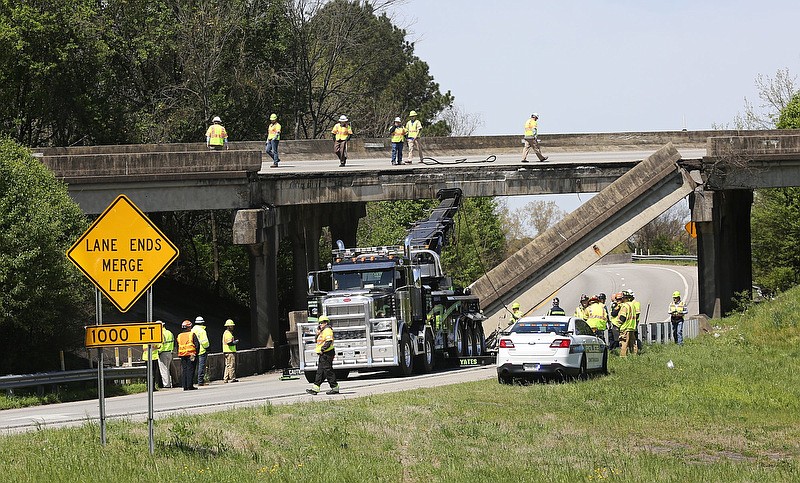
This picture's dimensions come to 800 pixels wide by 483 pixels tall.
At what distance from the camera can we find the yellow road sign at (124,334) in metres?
14.8

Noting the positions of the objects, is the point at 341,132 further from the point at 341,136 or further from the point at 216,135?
the point at 216,135

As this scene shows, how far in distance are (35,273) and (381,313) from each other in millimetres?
8510

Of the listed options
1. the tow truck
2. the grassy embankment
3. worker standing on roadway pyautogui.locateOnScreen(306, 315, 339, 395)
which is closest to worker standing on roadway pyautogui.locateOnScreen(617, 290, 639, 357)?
the tow truck

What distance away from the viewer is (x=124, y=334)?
1486 cm

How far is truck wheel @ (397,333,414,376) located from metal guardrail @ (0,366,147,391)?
6865 millimetres

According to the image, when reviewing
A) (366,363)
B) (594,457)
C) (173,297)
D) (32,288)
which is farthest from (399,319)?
(173,297)

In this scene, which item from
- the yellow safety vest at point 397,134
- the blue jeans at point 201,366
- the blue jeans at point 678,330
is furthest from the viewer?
the yellow safety vest at point 397,134

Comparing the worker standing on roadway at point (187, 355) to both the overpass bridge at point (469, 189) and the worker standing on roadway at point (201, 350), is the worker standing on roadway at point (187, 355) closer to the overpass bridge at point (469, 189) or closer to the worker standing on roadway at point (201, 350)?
the worker standing on roadway at point (201, 350)

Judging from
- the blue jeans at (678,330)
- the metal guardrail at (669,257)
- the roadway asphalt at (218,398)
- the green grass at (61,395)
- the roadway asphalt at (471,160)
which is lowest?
the green grass at (61,395)

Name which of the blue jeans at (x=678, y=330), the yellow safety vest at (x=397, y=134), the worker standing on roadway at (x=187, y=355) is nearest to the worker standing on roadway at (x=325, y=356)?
the worker standing on roadway at (x=187, y=355)

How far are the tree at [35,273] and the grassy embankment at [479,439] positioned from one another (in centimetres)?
1102

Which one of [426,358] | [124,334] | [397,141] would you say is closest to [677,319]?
[426,358]

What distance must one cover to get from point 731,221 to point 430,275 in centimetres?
1815

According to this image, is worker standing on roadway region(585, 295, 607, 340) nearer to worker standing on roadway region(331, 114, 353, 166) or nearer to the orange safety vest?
the orange safety vest
